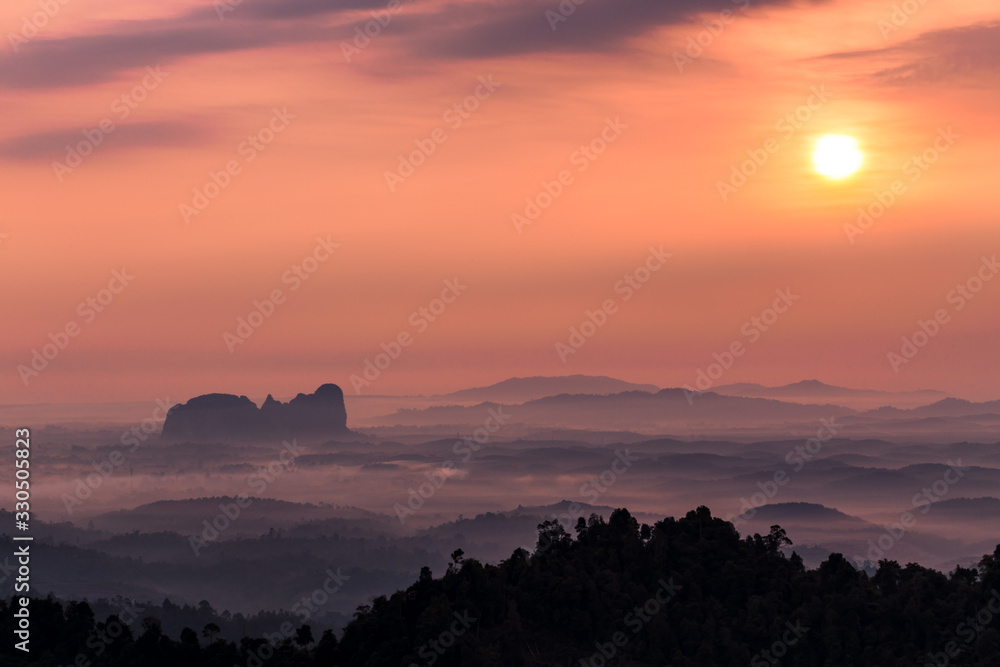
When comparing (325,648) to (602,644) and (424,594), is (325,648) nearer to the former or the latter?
(424,594)

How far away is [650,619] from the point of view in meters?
105

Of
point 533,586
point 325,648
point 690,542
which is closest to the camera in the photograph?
point 325,648

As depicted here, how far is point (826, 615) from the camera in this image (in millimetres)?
103000

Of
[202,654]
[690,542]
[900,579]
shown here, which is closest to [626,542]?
[690,542]

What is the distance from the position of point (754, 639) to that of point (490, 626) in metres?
24.5

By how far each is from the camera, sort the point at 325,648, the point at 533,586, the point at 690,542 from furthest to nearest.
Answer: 1. the point at 690,542
2. the point at 533,586
3. the point at 325,648

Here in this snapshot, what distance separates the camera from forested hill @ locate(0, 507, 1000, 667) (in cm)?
10038

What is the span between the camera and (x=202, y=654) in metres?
104

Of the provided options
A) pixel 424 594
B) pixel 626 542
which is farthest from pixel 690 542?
pixel 424 594

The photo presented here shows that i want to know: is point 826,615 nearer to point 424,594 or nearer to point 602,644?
point 602,644

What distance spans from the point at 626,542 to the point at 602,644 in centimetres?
1248

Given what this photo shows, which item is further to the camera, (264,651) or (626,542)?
(626,542)

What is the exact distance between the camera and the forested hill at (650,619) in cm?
10038

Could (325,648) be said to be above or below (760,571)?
below
